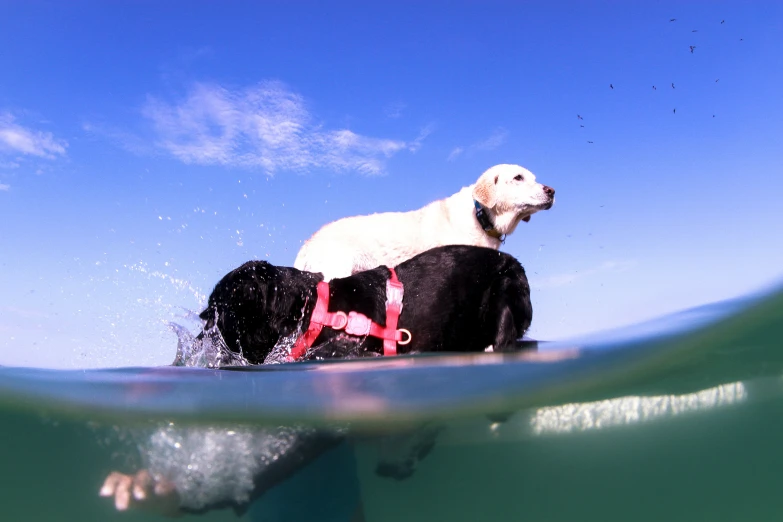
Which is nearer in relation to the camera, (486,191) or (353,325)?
(353,325)

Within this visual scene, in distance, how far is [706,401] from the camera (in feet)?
9.66

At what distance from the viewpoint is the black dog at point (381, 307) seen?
14.7 feet

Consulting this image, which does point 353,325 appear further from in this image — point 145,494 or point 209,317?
point 145,494

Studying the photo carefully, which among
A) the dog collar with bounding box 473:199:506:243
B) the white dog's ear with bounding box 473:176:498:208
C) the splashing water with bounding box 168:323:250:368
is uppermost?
the white dog's ear with bounding box 473:176:498:208

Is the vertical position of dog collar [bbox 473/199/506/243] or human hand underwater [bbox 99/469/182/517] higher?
dog collar [bbox 473/199/506/243]

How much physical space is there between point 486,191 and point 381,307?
4.31m

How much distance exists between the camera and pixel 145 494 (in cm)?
283

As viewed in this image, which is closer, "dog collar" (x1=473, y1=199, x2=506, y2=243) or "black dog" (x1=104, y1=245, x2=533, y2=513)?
"black dog" (x1=104, y1=245, x2=533, y2=513)

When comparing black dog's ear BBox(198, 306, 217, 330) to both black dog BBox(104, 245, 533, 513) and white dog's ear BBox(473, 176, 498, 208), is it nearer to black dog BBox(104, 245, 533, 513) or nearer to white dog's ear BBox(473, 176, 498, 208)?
black dog BBox(104, 245, 533, 513)

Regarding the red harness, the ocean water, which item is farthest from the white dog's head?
the ocean water

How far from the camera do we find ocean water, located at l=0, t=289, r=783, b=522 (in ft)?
8.99

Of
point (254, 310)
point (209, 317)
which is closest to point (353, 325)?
point (254, 310)

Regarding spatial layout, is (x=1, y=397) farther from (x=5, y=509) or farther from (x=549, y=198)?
(x=549, y=198)

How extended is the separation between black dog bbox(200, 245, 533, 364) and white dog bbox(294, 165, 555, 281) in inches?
120
